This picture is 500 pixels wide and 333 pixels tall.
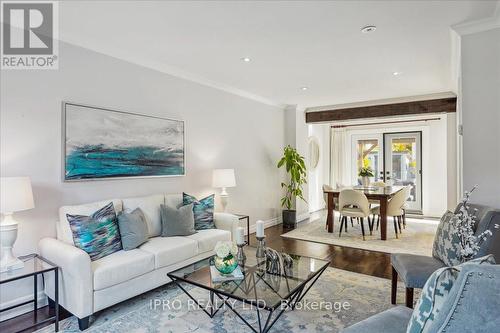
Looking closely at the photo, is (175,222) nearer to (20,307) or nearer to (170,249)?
(170,249)

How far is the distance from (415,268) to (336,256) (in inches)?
72.9

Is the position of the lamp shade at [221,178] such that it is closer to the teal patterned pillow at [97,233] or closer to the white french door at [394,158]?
the teal patterned pillow at [97,233]

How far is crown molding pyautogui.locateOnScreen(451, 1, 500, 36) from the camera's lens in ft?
8.50

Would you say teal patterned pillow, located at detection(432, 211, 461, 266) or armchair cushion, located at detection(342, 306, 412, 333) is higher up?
teal patterned pillow, located at detection(432, 211, 461, 266)

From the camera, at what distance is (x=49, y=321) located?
93.7 inches

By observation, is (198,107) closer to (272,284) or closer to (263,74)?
A: (263,74)

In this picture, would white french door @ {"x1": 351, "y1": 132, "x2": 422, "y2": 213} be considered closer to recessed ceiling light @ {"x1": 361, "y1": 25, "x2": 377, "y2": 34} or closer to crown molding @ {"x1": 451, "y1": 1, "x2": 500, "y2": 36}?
crown molding @ {"x1": 451, "y1": 1, "x2": 500, "y2": 36}

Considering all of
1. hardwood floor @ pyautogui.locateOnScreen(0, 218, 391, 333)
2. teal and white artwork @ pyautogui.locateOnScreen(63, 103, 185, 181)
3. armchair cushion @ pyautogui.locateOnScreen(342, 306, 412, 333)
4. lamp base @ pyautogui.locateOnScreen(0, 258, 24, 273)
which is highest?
teal and white artwork @ pyautogui.locateOnScreen(63, 103, 185, 181)

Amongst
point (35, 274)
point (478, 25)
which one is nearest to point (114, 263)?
point (35, 274)

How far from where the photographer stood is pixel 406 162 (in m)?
7.84

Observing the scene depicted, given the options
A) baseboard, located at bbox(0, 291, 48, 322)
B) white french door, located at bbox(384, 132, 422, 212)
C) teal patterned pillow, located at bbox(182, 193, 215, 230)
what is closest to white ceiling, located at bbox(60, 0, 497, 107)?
teal patterned pillow, located at bbox(182, 193, 215, 230)

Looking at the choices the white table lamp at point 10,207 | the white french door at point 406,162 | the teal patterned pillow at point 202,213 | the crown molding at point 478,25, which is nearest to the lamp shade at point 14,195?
the white table lamp at point 10,207

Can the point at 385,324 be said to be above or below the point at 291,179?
below

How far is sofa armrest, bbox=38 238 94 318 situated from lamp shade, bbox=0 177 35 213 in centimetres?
44
